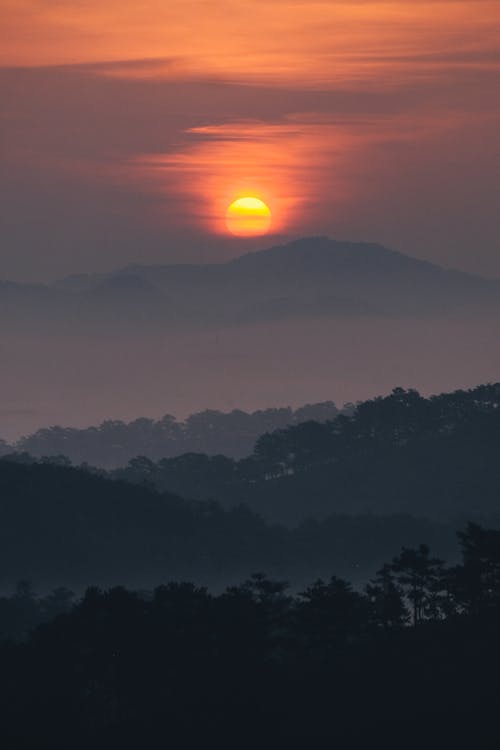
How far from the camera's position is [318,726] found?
105062 mm

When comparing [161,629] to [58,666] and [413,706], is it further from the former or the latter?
[413,706]

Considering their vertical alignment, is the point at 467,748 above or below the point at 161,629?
below

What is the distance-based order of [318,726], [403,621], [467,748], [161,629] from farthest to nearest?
[403,621] < [161,629] < [318,726] < [467,748]

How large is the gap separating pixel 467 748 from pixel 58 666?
73.5 ft

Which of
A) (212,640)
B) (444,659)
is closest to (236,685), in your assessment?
(212,640)

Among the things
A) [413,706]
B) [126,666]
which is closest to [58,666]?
[126,666]

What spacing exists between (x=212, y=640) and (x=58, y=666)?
8106 mm

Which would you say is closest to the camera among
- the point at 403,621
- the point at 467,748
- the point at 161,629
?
the point at 467,748

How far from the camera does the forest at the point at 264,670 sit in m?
104

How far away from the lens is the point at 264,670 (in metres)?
111

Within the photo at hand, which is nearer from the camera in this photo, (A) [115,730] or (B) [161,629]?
(A) [115,730]

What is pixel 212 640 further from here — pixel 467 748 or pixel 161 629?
pixel 467 748

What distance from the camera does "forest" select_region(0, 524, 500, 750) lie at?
104m

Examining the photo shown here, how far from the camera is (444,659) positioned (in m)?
112
